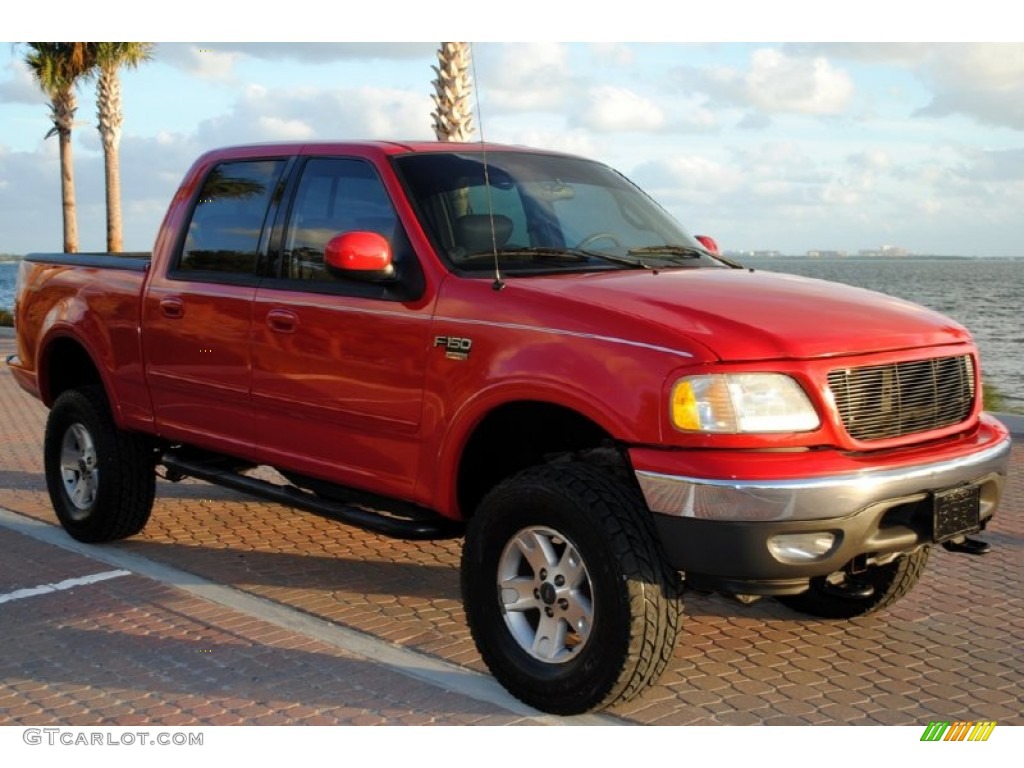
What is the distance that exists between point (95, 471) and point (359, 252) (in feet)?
9.02

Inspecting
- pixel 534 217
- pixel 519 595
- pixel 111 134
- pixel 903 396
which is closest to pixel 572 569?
pixel 519 595

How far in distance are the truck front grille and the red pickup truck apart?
12 mm

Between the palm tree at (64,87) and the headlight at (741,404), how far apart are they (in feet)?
88.0

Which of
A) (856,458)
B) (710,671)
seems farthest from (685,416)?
(710,671)

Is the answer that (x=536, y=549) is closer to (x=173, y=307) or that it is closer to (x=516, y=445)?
(x=516, y=445)

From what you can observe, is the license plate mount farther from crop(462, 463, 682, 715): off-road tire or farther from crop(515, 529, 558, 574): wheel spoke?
crop(515, 529, 558, 574): wheel spoke

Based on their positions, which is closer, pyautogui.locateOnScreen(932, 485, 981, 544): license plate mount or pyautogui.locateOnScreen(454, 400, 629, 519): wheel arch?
pyautogui.locateOnScreen(932, 485, 981, 544): license plate mount

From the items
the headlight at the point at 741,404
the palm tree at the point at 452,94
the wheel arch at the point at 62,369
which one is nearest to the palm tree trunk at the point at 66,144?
the palm tree at the point at 452,94

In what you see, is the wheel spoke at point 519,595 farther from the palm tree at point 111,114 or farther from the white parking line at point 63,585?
the palm tree at point 111,114

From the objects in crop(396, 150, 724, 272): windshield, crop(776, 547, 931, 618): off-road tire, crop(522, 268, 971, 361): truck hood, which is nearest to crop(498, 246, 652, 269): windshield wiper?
crop(396, 150, 724, 272): windshield

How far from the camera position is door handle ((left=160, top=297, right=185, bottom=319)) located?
231 inches

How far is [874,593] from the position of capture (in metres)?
5.23

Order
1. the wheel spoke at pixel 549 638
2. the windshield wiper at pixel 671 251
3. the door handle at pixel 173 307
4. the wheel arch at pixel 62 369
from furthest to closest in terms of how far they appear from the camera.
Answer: the wheel arch at pixel 62 369
the door handle at pixel 173 307
the windshield wiper at pixel 671 251
the wheel spoke at pixel 549 638

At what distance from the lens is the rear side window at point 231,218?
5660mm
